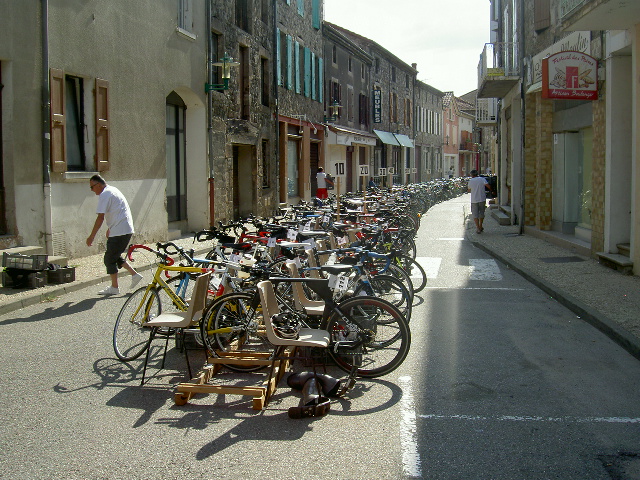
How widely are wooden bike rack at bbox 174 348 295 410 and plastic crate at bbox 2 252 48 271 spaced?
488cm

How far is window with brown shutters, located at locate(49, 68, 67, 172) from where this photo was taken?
11.9m

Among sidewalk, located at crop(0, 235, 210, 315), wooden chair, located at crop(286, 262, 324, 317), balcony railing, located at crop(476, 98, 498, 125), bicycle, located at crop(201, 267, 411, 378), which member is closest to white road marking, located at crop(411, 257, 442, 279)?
sidewalk, located at crop(0, 235, 210, 315)

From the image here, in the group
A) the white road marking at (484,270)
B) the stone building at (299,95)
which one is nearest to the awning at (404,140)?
the stone building at (299,95)

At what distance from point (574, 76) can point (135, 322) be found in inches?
357

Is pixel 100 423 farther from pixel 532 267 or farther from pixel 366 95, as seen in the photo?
pixel 366 95

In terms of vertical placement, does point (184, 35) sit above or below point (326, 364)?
above

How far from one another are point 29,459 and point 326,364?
247cm

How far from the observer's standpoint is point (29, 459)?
159 inches

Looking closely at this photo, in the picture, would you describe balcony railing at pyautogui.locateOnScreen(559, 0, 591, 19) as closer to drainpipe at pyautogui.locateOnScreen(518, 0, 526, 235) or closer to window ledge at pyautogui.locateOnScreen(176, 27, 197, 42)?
drainpipe at pyautogui.locateOnScreen(518, 0, 526, 235)

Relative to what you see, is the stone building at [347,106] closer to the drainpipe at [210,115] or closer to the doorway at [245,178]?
the doorway at [245,178]

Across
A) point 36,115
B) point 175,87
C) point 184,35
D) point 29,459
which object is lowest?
point 29,459

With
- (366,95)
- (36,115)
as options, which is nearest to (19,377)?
(36,115)

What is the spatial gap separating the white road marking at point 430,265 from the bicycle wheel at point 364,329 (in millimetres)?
5749

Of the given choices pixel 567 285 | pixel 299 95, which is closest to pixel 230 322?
pixel 567 285
